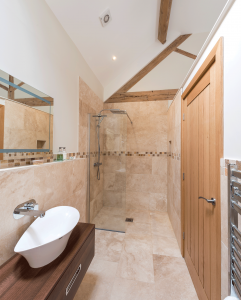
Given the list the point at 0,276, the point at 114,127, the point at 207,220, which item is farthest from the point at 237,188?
the point at 114,127

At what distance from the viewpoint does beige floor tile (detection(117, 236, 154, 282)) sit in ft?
4.99

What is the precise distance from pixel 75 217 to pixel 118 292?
892 millimetres

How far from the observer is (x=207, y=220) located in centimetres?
112

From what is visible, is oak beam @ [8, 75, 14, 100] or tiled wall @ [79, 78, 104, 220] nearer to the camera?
oak beam @ [8, 75, 14, 100]

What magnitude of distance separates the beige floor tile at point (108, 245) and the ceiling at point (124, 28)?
2.69 meters

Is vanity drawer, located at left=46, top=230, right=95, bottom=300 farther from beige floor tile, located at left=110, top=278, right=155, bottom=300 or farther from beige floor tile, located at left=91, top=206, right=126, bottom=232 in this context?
beige floor tile, located at left=91, top=206, right=126, bottom=232

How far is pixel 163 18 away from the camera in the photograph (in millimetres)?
2154

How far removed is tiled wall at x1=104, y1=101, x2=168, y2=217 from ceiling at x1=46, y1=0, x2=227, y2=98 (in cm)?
78

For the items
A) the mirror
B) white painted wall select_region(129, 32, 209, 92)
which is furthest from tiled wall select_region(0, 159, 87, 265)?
white painted wall select_region(129, 32, 209, 92)

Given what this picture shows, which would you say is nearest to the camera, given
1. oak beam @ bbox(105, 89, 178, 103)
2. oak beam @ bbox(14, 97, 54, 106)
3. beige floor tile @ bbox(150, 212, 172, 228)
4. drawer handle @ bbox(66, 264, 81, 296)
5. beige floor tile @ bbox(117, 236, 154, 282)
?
drawer handle @ bbox(66, 264, 81, 296)

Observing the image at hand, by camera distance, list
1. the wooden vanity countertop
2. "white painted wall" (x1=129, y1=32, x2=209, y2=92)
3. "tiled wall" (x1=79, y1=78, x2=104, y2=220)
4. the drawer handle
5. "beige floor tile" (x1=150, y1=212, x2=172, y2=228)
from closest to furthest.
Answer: the wooden vanity countertop
the drawer handle
"tiled wall" (x1=79, y1=78, x2=104, y2=220)
"beige floor tile" (x1=150, y1=212, x2=172, y2=228)
"white painted wall" (x1=129, y1=32, x2=209, y2=92)

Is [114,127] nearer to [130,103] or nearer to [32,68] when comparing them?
[130,103]

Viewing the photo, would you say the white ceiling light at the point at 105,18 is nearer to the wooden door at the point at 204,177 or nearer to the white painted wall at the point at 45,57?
the white painted wall at the point at 45,57

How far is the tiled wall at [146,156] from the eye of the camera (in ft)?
10.0
